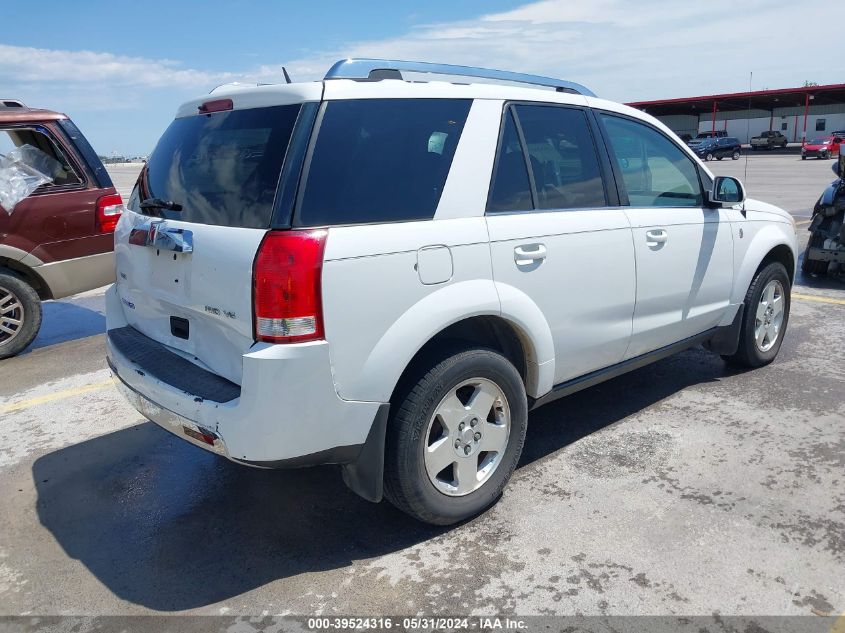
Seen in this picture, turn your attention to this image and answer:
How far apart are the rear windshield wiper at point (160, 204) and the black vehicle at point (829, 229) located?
24.0 ft

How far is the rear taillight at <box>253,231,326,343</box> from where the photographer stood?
251 cm

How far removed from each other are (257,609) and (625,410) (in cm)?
269

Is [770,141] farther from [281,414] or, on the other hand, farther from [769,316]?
[281,414]

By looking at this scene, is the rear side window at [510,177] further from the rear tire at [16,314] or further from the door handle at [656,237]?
the rear tire at [16,314]

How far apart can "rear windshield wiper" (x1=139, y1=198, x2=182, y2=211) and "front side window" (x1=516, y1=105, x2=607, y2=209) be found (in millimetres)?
1651

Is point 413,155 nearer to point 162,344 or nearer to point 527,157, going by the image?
point 527,157

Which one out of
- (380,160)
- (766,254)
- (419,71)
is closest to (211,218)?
(380,160)

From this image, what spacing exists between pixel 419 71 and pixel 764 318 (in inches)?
129

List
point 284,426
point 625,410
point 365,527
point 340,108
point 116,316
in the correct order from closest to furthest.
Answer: point 284,426 → point 340,108 → point 365,527 → point 116,316 → point 625,410

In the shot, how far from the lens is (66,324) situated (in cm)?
731

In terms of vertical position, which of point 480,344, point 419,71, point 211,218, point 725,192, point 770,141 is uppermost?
point 419,71

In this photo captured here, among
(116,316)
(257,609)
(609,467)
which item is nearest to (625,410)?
(609,467)

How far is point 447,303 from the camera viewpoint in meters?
2.85

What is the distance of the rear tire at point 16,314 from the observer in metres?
6.00
